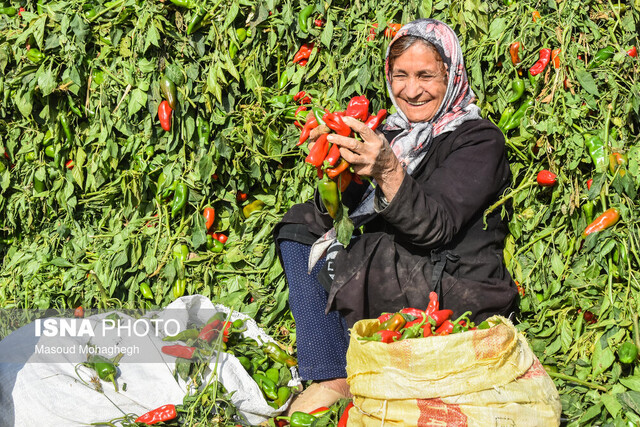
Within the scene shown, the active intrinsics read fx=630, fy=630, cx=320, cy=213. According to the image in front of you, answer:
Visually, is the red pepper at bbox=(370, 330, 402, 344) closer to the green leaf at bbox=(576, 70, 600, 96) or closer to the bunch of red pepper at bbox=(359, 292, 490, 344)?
the bunch of red pepper at bbox=(359, 292, 490, 344)

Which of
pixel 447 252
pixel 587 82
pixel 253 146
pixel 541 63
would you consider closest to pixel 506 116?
pixel 541 63

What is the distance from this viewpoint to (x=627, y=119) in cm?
276

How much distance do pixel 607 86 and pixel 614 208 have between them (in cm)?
58

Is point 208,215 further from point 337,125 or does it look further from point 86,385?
point 337,125

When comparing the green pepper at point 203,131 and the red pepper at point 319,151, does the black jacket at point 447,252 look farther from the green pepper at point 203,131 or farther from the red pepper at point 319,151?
the green pepper at point 203,131

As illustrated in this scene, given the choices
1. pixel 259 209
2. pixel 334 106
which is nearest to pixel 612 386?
pixel 334 106

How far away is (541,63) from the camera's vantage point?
292 centimetres

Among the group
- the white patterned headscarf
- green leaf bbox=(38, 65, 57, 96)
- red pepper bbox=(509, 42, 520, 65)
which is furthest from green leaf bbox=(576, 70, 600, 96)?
green leaf bbox=(38, 65, 57, 96)

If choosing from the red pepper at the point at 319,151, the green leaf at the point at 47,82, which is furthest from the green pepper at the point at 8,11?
the red pepper at the point at 319,151

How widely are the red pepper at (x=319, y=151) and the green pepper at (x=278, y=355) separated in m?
1.21

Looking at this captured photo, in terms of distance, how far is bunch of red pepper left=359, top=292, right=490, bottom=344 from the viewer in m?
2.07

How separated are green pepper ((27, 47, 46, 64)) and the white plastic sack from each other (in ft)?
5.42

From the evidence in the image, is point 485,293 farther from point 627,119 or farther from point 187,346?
point 187,346

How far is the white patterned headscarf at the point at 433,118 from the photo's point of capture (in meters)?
2.70
